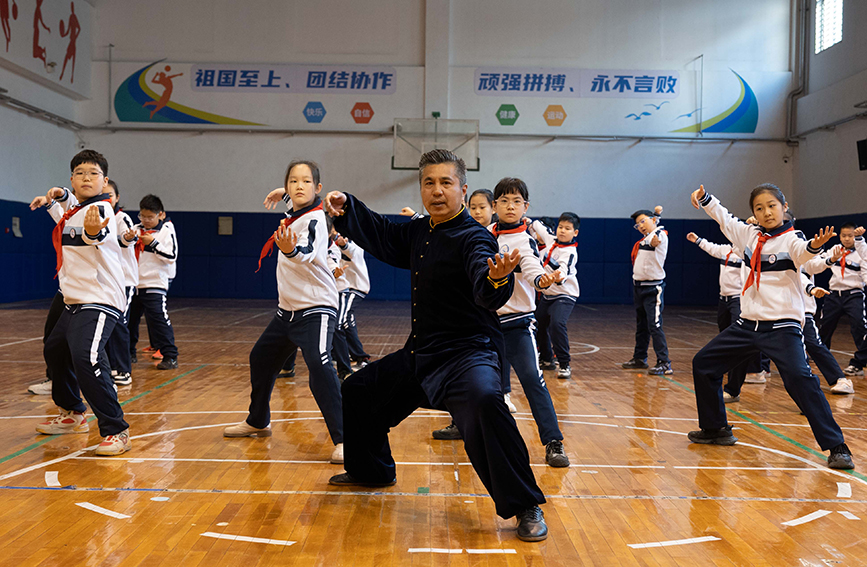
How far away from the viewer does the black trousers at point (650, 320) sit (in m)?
7.45

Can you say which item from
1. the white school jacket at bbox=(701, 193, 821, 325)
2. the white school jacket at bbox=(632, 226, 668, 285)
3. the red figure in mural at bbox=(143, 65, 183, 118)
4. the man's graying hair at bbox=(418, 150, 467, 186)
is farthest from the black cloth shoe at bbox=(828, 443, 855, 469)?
the red figure in mural at bbox=(143, 65, 183, 118)

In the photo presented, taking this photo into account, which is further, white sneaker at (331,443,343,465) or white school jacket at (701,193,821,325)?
white school jacket at (701,193,821,325)

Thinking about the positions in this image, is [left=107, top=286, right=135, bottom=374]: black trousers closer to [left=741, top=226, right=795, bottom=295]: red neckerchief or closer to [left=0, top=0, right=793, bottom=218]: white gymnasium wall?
[left=741, top=226, right=795, bottom=295]: red neckerchief

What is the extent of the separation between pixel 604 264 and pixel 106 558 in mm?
16051

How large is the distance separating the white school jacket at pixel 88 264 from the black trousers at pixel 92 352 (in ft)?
0.21

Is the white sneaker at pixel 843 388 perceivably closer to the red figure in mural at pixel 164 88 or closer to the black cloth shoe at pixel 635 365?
the black cloth shoe at pixel 635 365

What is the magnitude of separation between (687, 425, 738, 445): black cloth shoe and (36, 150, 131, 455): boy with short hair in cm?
351

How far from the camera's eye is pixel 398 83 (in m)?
17.0

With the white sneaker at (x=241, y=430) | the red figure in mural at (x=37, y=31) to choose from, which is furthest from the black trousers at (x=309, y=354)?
the red figure in mural at (x=37, y=31)

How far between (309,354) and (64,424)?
1758mm

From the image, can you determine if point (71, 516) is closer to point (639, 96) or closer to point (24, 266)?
point (24, 266)

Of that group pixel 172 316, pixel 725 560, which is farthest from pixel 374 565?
pixel 172 316

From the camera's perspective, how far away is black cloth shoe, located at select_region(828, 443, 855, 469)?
3.87 metres

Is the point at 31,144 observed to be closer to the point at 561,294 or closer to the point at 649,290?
the point at 561,294
